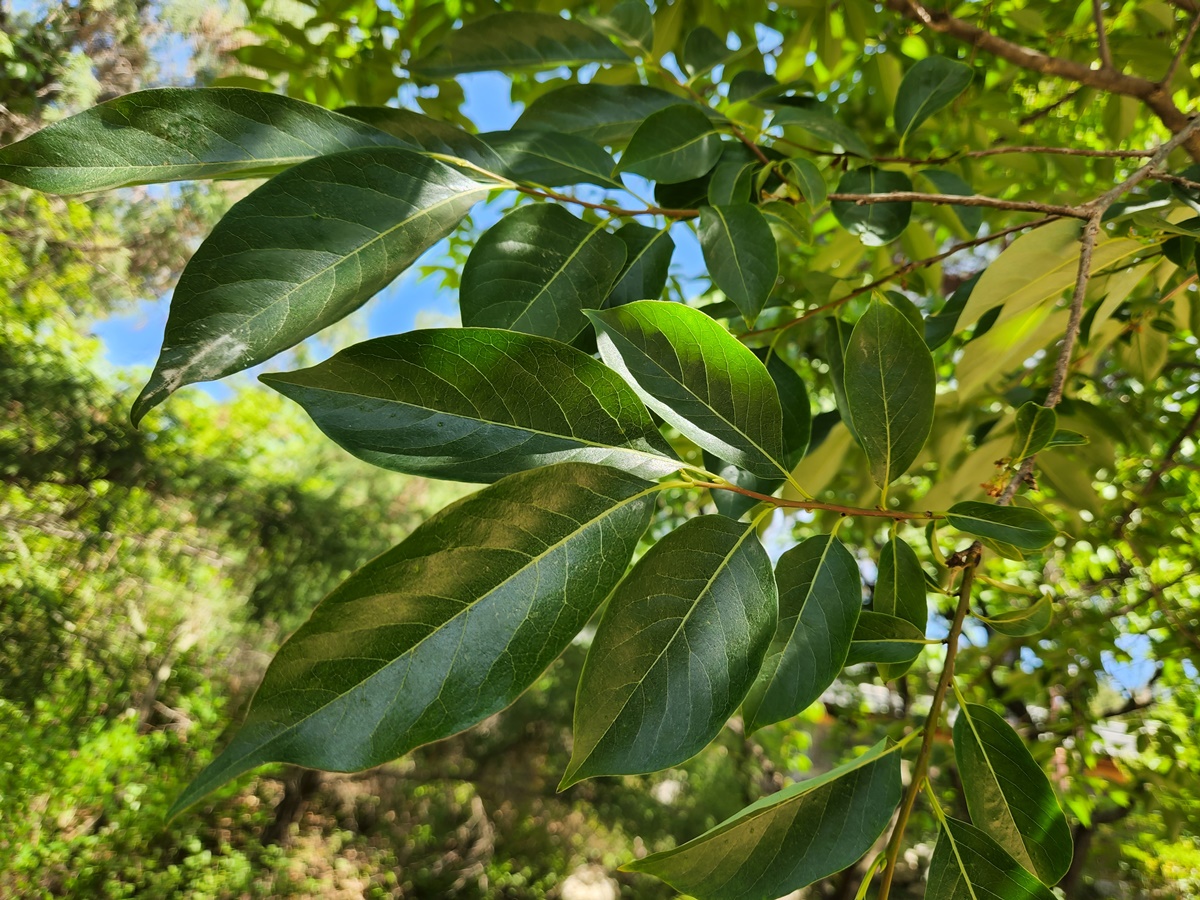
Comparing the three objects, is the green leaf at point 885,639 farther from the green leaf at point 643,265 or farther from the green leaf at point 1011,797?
the green leaf at point 643,265

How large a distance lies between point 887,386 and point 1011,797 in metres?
0.13

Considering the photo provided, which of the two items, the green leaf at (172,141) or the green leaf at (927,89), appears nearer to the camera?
the green leaf at (172,141)

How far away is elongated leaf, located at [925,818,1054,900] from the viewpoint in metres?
0.19

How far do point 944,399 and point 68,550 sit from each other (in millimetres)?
2632

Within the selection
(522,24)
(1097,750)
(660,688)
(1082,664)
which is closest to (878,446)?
(660,688)

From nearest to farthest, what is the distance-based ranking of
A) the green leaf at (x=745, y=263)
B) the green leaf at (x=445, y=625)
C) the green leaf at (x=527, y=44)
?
the green leaf at (x=445, y=625) → the green leaf at (x=745, y=263) → the green leaf at (x=527, y=44)

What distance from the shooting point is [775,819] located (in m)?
0.20

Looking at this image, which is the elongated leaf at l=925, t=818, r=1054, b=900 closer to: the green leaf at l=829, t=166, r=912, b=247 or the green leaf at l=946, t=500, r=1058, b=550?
the green leaf at l=946, t=500, r=1058, b=550

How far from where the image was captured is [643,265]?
11.5 inches

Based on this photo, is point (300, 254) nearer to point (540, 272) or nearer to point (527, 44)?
point (540, 272)

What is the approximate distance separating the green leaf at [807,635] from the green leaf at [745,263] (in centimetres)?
10

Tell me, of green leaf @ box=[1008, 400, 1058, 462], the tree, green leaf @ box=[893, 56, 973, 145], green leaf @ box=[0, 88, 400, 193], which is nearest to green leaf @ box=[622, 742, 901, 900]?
the tree

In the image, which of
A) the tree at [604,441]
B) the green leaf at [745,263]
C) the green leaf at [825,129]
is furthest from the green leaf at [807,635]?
the green leaf at [825,129]

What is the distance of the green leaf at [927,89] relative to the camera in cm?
43
